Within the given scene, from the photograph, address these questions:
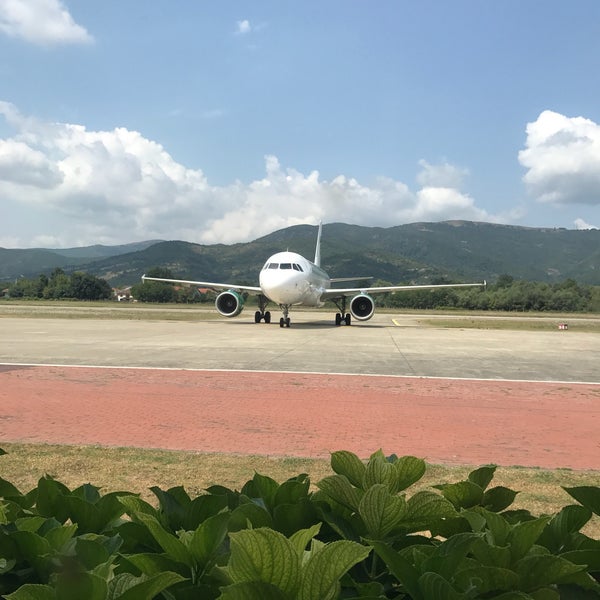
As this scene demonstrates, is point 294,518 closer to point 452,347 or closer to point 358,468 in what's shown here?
point 358,468

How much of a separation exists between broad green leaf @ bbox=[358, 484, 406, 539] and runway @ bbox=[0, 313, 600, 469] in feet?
16.5

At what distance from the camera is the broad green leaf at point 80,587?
968mm

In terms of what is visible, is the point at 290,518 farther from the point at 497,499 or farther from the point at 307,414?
the point at 307,414

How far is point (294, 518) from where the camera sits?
4.93 feet

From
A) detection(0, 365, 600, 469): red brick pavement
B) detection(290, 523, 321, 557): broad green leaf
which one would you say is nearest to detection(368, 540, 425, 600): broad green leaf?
detection(290, 523, 321, 557): broad green leaf

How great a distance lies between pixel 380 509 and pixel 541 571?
365 millimetres

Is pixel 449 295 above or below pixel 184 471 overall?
above

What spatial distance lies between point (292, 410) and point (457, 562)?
294 inches

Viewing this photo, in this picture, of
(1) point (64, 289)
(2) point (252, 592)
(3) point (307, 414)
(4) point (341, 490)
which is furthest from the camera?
(1) point (64, 289)

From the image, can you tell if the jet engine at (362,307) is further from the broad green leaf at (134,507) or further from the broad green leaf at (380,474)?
the broad green leaf at (134,507)

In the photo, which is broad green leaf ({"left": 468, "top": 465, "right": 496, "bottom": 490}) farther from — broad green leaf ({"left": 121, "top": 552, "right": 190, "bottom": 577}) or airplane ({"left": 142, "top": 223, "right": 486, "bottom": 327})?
airplane ({"left": 142, "top": 223, "right": 486, "bottom": 327})

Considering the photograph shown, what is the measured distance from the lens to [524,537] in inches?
51.8

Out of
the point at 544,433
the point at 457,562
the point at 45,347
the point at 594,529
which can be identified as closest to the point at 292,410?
the point at 544,433

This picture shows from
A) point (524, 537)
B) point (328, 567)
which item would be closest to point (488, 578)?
point (524, 537)
